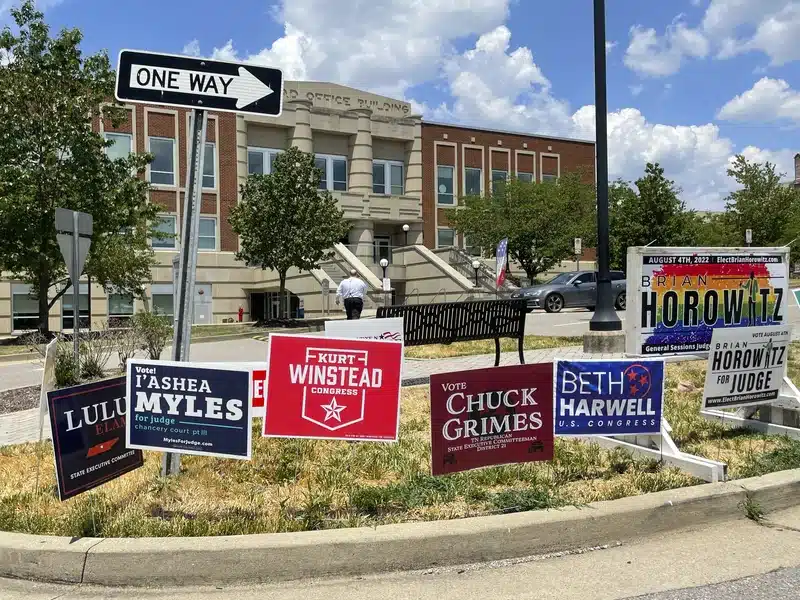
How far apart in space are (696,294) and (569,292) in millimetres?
18456

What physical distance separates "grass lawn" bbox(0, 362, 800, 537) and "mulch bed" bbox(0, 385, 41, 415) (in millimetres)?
3344

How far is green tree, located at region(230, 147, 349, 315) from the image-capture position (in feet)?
81.5

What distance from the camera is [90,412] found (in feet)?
15.8

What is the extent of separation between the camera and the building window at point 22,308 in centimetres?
3325

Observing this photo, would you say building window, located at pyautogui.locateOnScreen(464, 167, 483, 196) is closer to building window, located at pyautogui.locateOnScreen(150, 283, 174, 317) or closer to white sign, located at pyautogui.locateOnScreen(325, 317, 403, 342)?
building window, located at pyautogui.locateOnScreen(150, 283, 174, 317)

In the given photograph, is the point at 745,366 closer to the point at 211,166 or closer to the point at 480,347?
the point at 480,347

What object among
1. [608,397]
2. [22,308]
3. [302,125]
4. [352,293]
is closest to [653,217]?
[302,125]

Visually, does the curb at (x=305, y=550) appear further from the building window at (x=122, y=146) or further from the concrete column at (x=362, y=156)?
the concrete column at (x=362, y=156)

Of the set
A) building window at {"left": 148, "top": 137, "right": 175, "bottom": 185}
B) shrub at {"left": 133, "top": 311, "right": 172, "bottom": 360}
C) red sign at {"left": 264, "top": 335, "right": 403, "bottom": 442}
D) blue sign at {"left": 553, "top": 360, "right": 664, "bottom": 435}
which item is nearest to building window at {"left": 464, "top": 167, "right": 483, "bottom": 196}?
building window at {"left": 148, "top": 137, "right": 175, "bottom": 185}

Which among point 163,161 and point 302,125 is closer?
point 163,161

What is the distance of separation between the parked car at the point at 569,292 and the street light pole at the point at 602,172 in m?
12.7

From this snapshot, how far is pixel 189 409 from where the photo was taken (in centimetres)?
506

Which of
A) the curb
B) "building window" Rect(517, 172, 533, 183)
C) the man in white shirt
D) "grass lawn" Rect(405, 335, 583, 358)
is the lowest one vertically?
the curb

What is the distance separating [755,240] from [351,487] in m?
41.5
